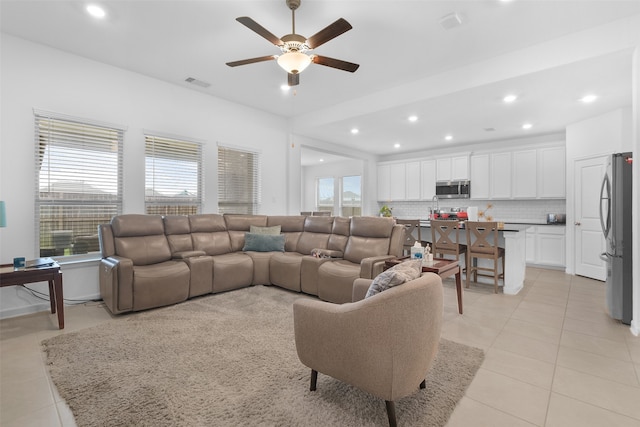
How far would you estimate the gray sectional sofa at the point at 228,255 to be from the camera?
135 inches

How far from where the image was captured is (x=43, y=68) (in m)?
3.58

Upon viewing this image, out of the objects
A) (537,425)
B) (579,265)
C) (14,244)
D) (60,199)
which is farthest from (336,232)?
(579,265)

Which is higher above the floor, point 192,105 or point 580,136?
point 192,105

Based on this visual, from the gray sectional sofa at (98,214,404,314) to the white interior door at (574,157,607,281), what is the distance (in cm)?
386

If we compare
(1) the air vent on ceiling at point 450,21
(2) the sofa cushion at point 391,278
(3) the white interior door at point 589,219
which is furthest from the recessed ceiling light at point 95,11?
(3) the white interior door at point 589,219

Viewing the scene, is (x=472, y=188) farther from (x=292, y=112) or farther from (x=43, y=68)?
(x=43, y=68)

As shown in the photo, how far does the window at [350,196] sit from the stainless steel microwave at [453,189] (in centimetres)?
272

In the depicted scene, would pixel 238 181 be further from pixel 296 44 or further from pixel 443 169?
pixel 443 169

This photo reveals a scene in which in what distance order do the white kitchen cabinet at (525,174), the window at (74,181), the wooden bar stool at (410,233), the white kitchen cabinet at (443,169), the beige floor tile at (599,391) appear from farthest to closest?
the white kitchen cabinet at (443,169)
the white kitchen cabinet at (525,174)
the wooden bar stool at (410,233)
the window at (74,181)
the beige floor tile at (599,391)

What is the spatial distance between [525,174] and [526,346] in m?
5.27

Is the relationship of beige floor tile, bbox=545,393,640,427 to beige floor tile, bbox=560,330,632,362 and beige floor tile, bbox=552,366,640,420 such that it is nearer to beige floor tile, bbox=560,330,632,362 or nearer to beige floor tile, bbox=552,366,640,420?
beige floor tile, bbox=552,366,640,420

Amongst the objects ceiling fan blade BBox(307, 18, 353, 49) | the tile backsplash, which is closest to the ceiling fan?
ceiling fan blade BBox(307, 18, 353, 49)

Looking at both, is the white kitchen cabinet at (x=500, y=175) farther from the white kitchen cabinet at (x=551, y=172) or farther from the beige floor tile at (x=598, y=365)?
the beige floor tile at (x=598, y=365)

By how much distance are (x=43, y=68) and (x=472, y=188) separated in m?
8.06
